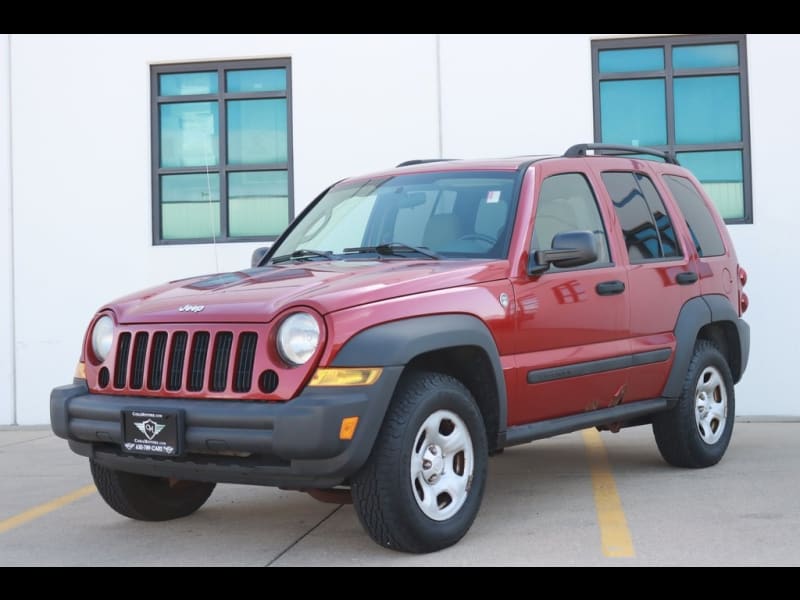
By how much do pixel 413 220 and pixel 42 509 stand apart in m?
2.67

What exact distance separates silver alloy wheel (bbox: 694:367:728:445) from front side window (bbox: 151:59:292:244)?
187 inches

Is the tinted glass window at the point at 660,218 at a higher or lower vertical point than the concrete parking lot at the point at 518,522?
higher

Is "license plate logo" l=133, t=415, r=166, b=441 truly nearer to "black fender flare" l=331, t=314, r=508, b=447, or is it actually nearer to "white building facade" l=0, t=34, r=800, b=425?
"black fender flare" l=331, t=314, r=508, b=447

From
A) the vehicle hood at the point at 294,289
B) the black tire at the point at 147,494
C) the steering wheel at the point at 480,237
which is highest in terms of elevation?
the steering wheel at the point at 480,237

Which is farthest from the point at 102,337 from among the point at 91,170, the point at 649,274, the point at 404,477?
the point at 91,170

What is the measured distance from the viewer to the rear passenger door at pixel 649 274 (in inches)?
245

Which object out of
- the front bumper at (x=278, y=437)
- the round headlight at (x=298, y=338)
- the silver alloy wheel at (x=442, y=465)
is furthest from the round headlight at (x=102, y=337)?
the silver alloy wheel at (x=442, y=465)

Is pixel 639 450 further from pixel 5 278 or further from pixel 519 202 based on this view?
pixel 5 278

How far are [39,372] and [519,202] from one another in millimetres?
6354

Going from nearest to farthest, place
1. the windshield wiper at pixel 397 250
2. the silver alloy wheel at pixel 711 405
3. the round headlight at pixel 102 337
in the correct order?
the round headlight at pixel 102 337 → the windshield wiper at pixel 397 250 → the silver alloy wheel at pixel 711 405

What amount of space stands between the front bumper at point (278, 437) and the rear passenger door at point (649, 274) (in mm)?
2118

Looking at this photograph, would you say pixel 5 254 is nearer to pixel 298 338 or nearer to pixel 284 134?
pixel 284 134

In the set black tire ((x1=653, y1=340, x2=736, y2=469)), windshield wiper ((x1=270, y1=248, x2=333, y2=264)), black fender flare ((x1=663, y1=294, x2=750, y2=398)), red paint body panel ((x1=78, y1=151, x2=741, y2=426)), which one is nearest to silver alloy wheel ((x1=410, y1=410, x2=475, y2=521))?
red paint body panel ((x1=78, y1=151, x2=741, y2=426))

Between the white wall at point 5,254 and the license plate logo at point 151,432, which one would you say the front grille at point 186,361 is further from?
the white wall at point 5,254
